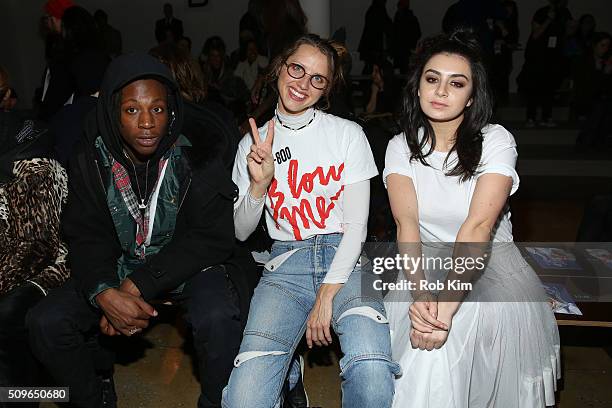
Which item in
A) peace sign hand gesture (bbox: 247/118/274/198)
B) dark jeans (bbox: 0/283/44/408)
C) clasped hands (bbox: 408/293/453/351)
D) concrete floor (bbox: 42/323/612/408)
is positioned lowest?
concrete floor (bbox: 42/323/612/408)

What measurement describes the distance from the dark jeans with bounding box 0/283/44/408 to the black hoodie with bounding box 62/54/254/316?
23 centimetres

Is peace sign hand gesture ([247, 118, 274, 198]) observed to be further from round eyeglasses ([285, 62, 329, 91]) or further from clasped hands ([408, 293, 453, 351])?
clasped hands ([408, 293, 453, 351])

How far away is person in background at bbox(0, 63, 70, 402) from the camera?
7.66ft

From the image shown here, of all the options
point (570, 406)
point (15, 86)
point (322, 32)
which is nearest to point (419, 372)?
point (570, 406)

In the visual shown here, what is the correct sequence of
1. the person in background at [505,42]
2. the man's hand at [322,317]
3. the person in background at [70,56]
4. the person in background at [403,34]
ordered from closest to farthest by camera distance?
the man's hand at [322,317] < the person in background at [70,56] < the person in background at [505,42] < the person in background at [403,34]

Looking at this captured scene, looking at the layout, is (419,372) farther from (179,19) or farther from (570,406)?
(179,19)

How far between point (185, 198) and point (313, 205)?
1.71ft

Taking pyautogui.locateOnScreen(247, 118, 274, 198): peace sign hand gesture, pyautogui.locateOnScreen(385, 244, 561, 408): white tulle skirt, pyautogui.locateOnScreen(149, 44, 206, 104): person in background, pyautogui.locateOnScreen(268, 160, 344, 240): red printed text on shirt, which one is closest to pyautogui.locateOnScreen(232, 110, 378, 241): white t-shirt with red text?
pyautogui.locateOnScreen(268, 160, 344, 240): red printed text on shirt

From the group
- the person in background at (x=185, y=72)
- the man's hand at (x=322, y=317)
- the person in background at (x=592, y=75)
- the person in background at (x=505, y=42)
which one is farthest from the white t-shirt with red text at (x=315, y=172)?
the person in background at (x=505, y=42)

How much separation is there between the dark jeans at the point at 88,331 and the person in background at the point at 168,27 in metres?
8.22

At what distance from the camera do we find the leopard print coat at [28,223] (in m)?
2.39

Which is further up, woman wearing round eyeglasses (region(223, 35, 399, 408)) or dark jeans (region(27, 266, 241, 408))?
woman wearing round eyeglasses (region(223, 35, 399, 408))

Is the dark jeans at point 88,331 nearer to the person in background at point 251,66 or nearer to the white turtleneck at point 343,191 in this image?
the white turtleneck at point 343,191

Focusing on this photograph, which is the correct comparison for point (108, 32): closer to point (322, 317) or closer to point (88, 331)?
point (88, 331)
